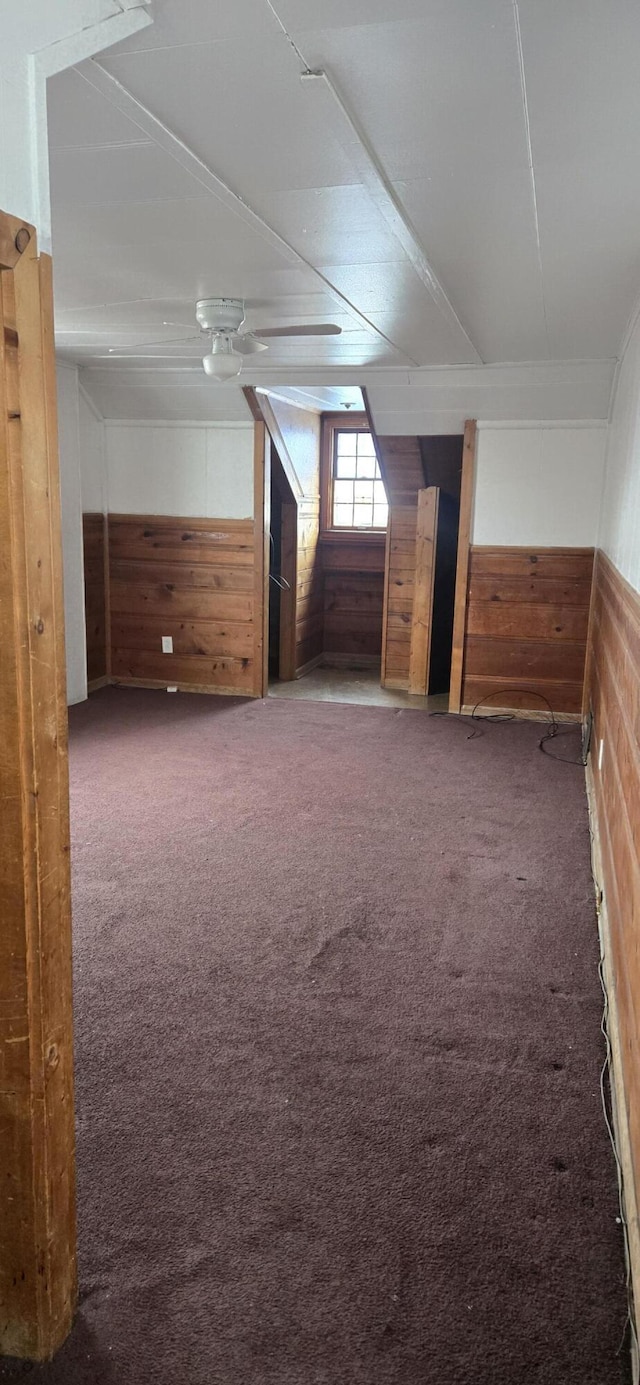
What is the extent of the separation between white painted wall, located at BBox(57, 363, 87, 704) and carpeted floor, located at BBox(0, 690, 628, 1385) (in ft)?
6.54

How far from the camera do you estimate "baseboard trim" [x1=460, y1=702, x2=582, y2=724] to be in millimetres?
5637

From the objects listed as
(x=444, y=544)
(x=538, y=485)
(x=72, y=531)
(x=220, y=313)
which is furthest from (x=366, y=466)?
(x=220, y=313)

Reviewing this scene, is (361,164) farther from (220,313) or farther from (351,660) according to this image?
(351,660)

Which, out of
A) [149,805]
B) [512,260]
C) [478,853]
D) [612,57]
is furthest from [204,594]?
[612,57]

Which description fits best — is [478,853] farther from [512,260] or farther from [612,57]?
[612,57]

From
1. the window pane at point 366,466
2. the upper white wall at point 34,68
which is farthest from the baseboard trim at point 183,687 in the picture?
the upper white wall at point 34,68

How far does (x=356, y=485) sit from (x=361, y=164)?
567cm

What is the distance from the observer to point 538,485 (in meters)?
5.49

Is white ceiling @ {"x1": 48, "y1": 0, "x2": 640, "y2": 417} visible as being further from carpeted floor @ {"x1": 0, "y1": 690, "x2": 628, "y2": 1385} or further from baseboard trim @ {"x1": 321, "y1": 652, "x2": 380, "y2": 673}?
baseboard trim @ {"x1": 321, "y1": 652, "x2": 380, "y2": 673}

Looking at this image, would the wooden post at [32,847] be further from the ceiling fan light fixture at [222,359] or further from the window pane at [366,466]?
the window pane at [366,466]

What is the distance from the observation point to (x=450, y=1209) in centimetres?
180

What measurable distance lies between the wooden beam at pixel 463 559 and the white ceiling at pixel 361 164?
1773 mm

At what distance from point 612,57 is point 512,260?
1.27 metres

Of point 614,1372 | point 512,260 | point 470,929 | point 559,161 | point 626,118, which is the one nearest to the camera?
point 614,1372
